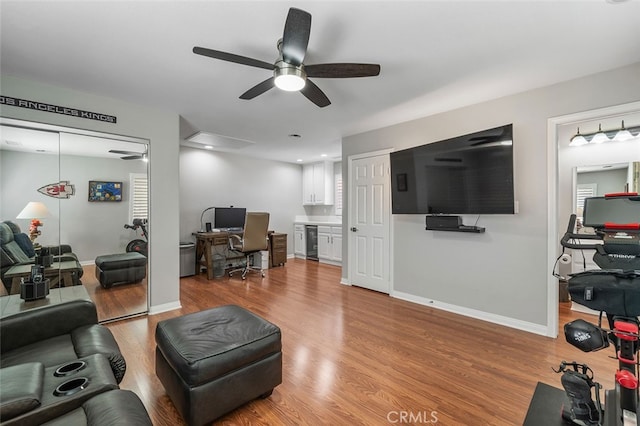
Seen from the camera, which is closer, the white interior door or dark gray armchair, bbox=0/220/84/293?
dark gray armchair, bbox=0/220/84/293

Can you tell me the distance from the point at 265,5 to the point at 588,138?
13.7 ft

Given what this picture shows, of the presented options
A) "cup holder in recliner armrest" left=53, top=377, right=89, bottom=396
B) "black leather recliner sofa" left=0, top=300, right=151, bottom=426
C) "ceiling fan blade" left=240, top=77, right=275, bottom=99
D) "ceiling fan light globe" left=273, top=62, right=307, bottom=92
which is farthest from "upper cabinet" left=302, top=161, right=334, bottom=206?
"cup holder in recliner armrest" left=53, top=377, right=89, bottom=396

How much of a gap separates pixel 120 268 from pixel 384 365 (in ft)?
10.1

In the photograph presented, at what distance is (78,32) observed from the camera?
6.16ft

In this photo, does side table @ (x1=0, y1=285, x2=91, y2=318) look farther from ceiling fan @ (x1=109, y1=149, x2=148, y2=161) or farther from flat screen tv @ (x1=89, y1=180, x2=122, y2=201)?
ceiling fan @ (x1=109, y1=149, x2=148, y2=161)

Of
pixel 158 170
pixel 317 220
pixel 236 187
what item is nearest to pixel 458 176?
pixel 158 170

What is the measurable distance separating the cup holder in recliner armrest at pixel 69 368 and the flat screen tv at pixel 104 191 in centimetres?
229

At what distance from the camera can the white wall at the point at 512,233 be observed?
2539 mm

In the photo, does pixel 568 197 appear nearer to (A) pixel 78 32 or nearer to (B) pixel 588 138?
(B) pixel 588 138

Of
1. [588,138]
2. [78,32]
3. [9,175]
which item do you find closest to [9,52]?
[78,32]

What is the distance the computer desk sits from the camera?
192 inches

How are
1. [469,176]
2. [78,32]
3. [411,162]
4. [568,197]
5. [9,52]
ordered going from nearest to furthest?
[78,32] → [9,52] → [469,176] → [411,162] → [568,197]

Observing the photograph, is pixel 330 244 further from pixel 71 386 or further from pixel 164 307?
pixel 71 386
